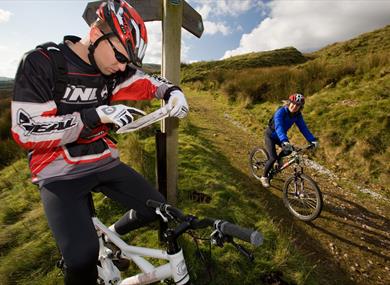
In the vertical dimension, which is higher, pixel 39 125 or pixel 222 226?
pixel 39 125

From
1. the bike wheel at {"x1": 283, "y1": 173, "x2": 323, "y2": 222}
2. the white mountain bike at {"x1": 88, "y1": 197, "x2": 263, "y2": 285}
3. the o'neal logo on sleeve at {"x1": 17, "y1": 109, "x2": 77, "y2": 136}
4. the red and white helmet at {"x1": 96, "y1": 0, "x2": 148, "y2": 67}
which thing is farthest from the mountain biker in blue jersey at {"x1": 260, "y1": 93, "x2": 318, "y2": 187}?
the o'neal logo on sleeve at {"x1": 17, "y1": 109, "x2": 77, "y2": 136}

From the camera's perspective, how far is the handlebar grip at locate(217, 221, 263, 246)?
4.50 feet

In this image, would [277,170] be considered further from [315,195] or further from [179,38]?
[179,38]

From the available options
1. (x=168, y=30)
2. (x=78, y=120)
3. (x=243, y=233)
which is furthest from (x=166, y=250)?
(x=168, y=30)

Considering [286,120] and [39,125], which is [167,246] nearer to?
[39,125]

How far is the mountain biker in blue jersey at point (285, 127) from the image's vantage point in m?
5.82

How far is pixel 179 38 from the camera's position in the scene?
11.6ft

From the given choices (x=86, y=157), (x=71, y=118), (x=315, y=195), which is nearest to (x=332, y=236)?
(x=315, y=195)

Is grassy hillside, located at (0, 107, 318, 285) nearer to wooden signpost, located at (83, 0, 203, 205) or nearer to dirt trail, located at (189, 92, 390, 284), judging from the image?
dirt trail, located at (189, 92, 390, 284)

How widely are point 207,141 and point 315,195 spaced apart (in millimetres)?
4595

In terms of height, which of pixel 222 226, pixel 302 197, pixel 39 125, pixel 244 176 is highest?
pixel 39 125

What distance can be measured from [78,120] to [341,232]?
5.23 metres

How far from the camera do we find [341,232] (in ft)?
Answer: 16.7

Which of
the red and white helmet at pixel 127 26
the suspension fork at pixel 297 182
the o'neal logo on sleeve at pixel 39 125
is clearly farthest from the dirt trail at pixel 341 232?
the o'neal logo on sleeve at pixel 39 125
